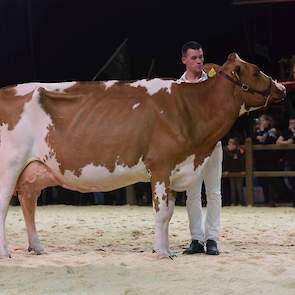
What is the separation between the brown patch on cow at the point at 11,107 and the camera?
17.9 feet

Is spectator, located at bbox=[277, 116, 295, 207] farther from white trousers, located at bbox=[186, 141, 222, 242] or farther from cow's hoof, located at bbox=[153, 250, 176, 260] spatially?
cow's hoof, located at bbox=[153, 250, 176, 260]

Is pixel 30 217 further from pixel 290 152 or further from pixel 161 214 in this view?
pixel 290 152

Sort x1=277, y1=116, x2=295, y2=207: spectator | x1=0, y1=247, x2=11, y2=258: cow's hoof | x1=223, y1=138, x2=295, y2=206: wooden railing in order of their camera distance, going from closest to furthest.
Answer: x1=0, y1=247, x2=11, y2=258: cow's hoof
x1=277, y1=116, x2=295, y2=207: spectator
x1=223, y1=138, x2=295, y2=206: wooden railing

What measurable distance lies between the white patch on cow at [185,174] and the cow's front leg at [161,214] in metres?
0.13

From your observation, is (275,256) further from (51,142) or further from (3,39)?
(3,39)

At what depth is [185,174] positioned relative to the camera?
5312 millimetres

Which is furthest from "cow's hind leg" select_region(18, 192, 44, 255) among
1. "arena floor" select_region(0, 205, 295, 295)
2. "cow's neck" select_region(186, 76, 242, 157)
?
"cow's neck" select_region(186, 76, 242, 157)

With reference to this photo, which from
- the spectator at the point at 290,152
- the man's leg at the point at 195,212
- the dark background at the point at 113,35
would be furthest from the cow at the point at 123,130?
the dark background at the point at 113,35

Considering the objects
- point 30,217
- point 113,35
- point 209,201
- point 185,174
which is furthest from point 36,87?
point 113,35

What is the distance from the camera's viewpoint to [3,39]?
15.1 m

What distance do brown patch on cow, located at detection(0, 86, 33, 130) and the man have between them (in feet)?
4.45

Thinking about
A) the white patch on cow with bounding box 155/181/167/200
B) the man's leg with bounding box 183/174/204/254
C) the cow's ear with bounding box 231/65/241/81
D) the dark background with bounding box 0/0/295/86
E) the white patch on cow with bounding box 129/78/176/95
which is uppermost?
the dark background with bounding box 0/0/295/86

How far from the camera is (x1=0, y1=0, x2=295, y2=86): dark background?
1542cm

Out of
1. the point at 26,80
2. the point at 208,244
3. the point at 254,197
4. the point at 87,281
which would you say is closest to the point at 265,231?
the point at 208,244
